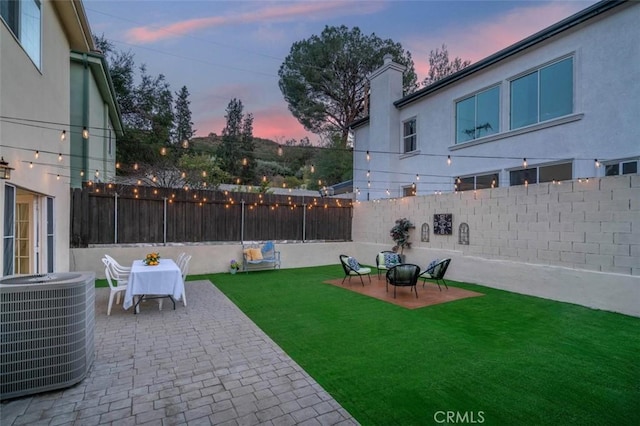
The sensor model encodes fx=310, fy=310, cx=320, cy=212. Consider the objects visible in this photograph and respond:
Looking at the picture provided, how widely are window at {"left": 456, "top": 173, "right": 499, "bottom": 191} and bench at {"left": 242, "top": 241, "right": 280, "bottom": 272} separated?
5989 millimetres

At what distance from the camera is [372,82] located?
1287cm

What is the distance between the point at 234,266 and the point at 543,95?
9315mm

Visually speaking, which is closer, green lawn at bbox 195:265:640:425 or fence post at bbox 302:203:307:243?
green lawn at bbox 195:265:640:425

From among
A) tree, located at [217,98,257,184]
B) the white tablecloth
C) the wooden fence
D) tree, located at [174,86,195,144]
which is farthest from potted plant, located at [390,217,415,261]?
tree, located at [174,86,195,144]

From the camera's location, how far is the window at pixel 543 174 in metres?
7.29

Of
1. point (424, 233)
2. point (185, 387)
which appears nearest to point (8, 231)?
point (185, 387)

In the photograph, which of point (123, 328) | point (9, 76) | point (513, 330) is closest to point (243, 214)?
point (123, 328)

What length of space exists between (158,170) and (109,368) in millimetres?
13261

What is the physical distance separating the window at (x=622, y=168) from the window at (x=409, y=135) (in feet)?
18.6

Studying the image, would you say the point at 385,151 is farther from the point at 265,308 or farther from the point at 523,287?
the point at 265,308

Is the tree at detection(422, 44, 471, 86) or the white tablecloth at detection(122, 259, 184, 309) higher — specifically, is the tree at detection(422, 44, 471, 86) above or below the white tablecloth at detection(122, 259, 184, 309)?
above

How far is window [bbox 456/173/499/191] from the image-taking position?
8.84m

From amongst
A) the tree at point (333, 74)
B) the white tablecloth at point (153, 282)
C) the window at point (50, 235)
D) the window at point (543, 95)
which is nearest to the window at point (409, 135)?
the window at point (543, 95)

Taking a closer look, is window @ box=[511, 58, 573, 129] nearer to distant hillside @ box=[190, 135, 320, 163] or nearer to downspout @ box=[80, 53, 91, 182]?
downspout @ box=[80, 53, 91, 182]
